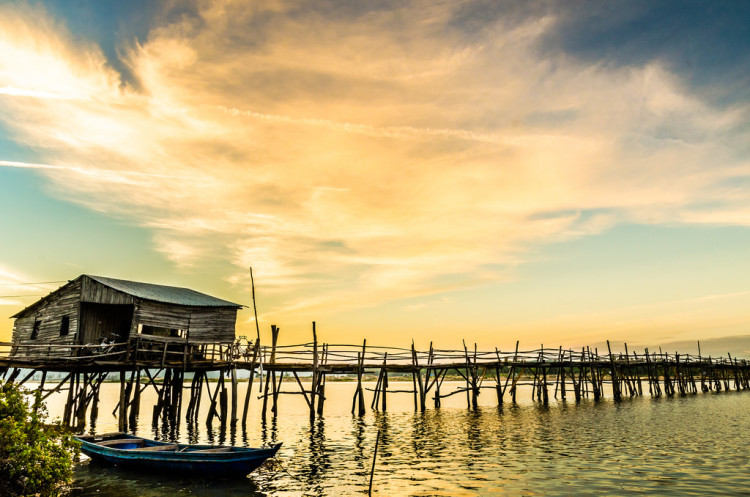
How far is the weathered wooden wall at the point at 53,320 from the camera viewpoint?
30469 mm

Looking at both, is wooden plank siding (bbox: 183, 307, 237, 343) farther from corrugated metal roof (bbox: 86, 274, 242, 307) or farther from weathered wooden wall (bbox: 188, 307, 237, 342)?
corrugated metal roof (bbox: 86, 274, 242, 307)

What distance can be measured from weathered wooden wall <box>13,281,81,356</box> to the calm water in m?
7.85

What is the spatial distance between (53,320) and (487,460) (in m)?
28.3

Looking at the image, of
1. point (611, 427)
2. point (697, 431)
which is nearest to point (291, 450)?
point (611, 427)

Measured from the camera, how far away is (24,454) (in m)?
12.8

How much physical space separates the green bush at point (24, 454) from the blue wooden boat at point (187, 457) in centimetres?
386

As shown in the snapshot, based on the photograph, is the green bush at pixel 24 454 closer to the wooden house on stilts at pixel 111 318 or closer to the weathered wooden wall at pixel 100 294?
the wooden house on stilts at pixel 111 318

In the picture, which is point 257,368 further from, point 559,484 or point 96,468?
point 559,484

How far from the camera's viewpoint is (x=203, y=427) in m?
34.8

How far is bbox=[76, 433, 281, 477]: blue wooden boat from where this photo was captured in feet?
55.1

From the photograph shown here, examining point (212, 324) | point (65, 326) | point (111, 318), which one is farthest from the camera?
point (212, 324)

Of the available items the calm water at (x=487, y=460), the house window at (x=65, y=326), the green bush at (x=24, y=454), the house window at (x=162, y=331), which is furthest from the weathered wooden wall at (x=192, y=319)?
the green bush at (x=24, y=454)

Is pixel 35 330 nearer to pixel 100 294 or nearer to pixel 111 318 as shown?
pixel 111 318

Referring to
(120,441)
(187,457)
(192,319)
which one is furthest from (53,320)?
(187,457)
